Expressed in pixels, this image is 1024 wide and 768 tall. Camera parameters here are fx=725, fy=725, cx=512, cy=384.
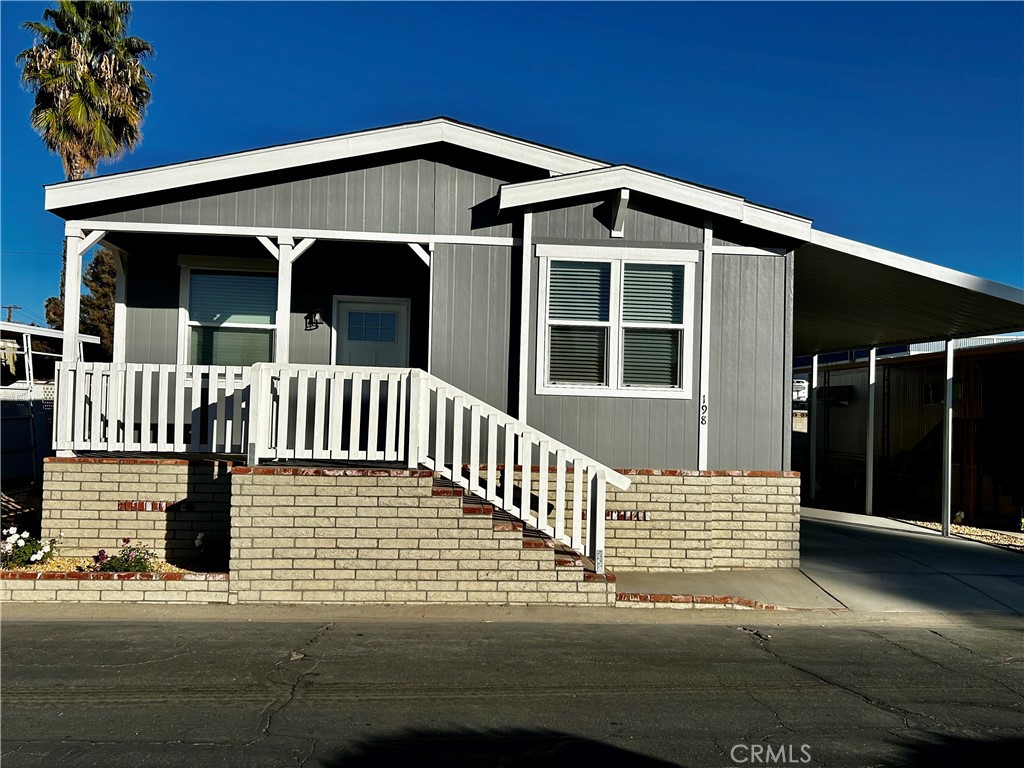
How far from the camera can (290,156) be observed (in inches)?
313

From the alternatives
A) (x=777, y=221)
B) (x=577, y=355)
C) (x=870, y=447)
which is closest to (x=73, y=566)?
(x=577, y=355)

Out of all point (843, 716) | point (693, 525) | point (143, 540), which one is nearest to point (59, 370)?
point (143, 540)

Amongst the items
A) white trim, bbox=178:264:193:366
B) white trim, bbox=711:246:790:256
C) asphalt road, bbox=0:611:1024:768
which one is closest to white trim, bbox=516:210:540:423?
white trim, bbox=711:246:790:256

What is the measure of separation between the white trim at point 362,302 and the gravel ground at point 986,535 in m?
8.78

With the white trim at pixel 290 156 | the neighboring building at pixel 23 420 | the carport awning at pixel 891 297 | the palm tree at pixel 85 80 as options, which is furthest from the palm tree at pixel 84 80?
the carport awning at pixel 891 297

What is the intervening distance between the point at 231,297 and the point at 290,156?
240cm

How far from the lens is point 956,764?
3.75 m

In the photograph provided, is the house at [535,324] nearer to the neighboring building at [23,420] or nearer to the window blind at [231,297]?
the window blind at [231,297]

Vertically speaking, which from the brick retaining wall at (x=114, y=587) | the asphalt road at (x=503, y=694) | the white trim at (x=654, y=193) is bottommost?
the asphalt road at (x=503, y=694)

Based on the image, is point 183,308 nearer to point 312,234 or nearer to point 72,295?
point 72,295

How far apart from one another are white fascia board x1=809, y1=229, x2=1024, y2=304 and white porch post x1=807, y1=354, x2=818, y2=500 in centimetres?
818

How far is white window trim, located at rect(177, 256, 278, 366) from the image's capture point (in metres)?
9.33

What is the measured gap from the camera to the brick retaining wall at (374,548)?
657 cm

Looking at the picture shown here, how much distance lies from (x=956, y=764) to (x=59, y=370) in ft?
26.2
